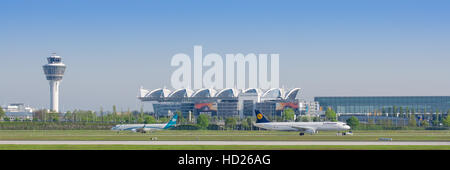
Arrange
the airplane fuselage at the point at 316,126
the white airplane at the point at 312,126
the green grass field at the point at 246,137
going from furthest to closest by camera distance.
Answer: the airplane fuselage at the point at 316,126, the white airplane at the point at 312,126, the green grass field at the point at 246,137

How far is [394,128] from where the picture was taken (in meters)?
123

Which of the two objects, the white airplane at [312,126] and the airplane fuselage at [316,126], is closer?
the white airplane at [312,126]

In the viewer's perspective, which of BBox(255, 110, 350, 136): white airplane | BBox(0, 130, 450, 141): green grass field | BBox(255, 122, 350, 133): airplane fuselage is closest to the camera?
BBox(0, 130, 450, 141): green grass field

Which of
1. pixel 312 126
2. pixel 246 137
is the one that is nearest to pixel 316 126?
pixel 312 126

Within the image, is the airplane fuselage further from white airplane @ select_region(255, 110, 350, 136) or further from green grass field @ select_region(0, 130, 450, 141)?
green grass field @ select_region(0, 130, 450, 141)

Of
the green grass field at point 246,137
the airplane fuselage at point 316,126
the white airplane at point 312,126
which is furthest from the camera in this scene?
the airplane fuselage at point 316,126

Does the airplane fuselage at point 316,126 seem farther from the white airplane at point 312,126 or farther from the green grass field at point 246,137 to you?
the green grass field at point 246,137

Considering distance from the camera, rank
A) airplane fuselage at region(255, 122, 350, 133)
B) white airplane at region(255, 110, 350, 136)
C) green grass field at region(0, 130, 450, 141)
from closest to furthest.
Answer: green grass field at region(0, 130, 450, 141)
white airplane at region(255, 110, 350, 136)
airplane fuselage at region(255, 122, 350, 133)

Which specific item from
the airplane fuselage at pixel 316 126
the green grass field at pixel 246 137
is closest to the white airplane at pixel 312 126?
the airplane fuselage at pixel 316 126

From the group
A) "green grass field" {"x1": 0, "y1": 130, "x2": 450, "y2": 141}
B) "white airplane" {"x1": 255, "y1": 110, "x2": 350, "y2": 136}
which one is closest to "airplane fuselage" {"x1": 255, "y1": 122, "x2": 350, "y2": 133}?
"white airplane" {"x1": 255, "y1": 110, "x2": 350, "y2": 136}

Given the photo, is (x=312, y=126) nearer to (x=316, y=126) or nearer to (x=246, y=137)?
(x=316, y=126)
